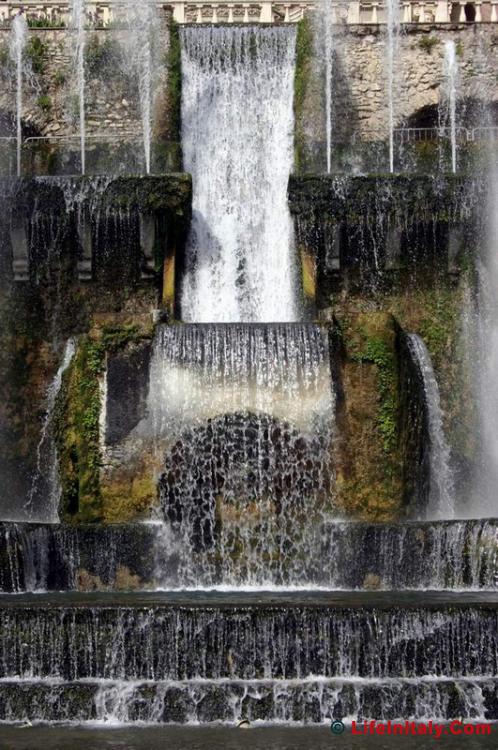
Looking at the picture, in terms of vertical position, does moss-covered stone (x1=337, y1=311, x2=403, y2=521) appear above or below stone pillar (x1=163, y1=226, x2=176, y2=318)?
below

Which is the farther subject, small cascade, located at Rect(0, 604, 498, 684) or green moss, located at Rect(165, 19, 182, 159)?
green moss, located at Rect(165, 19, 182, 159)

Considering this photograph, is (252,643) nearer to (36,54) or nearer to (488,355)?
(488,355)

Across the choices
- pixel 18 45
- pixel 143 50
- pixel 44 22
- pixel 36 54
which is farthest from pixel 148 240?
pixel 44 22

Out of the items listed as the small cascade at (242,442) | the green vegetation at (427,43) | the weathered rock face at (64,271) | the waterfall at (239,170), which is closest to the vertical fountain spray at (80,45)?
the waterfall at (239,170)

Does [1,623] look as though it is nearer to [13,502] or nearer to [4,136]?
[13,502]

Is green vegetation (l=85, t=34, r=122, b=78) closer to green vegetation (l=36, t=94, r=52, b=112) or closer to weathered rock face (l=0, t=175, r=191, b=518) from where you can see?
green vegetation (l=36, t=94, r=52, b=112)

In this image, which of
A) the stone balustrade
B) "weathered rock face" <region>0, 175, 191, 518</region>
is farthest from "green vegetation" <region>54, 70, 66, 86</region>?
"weathered rock face" <region>0, 175, 191, 518</region>

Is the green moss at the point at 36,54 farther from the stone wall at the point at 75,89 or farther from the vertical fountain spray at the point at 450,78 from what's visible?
the vertical fountain spray at the point at 450,78

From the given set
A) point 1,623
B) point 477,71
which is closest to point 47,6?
point 477,71
